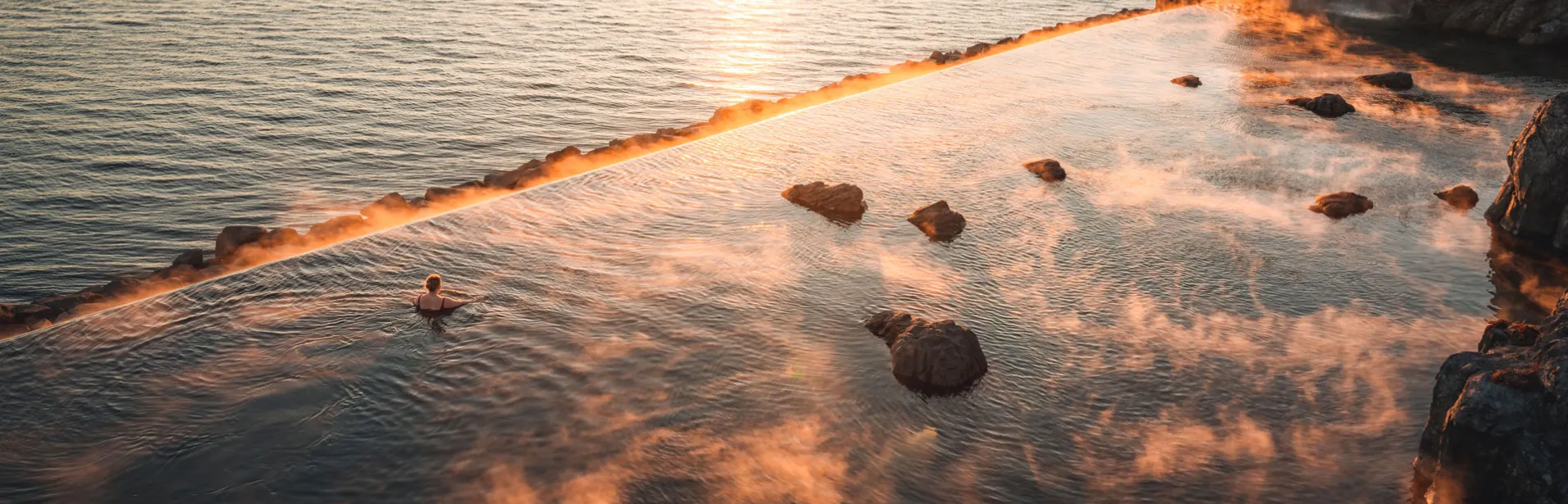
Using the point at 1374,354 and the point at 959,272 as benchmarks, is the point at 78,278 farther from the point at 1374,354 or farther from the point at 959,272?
the point at 1374,354

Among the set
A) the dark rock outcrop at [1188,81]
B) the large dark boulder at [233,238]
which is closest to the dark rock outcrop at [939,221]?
the large dark boulder at [233,238]

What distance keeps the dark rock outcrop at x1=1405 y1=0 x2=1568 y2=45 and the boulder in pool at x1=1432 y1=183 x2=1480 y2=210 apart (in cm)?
3458

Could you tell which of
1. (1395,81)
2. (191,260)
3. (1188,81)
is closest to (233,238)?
(191,260)

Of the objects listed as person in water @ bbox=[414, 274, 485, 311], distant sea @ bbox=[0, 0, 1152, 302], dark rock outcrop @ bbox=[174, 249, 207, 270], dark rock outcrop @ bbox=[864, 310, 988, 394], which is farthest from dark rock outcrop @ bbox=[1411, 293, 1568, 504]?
distant sea @ bbox=[0, 0, 1152, 302]

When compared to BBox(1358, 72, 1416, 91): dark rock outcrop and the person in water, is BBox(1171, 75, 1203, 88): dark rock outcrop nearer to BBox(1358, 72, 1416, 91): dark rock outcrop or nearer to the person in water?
BBox(1358, 72, 1416, 91): dark rock outcrop

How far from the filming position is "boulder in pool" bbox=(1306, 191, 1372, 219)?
2444 cm

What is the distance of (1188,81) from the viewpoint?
4103 centimetres

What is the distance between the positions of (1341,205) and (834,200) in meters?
13.2

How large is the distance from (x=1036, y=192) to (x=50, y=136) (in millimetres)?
30712

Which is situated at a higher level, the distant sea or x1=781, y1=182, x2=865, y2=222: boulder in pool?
the distant sea

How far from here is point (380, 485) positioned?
12977 millimetres

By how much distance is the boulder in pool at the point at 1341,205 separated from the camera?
80.2ft

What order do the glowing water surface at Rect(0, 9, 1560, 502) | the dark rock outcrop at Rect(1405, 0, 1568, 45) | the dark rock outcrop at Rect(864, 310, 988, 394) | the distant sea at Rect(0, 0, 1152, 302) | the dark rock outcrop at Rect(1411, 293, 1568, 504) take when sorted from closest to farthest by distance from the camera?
the dark rock outcrop at Rect(1411, 293, 1568, 504), the glowing water surface at Rect(0, 9, 1560, 502), the dark rock outcrop at Rect(864, 310, 988, 394), the distant sea at Rect(0, 0, 1152, 302), the dark rock outcrop at Rect(1405, 0, 1568, 45)

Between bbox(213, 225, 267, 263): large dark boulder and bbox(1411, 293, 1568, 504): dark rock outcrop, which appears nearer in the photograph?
bbox(1411, 293, 1568, 504): dark rock outcrop
